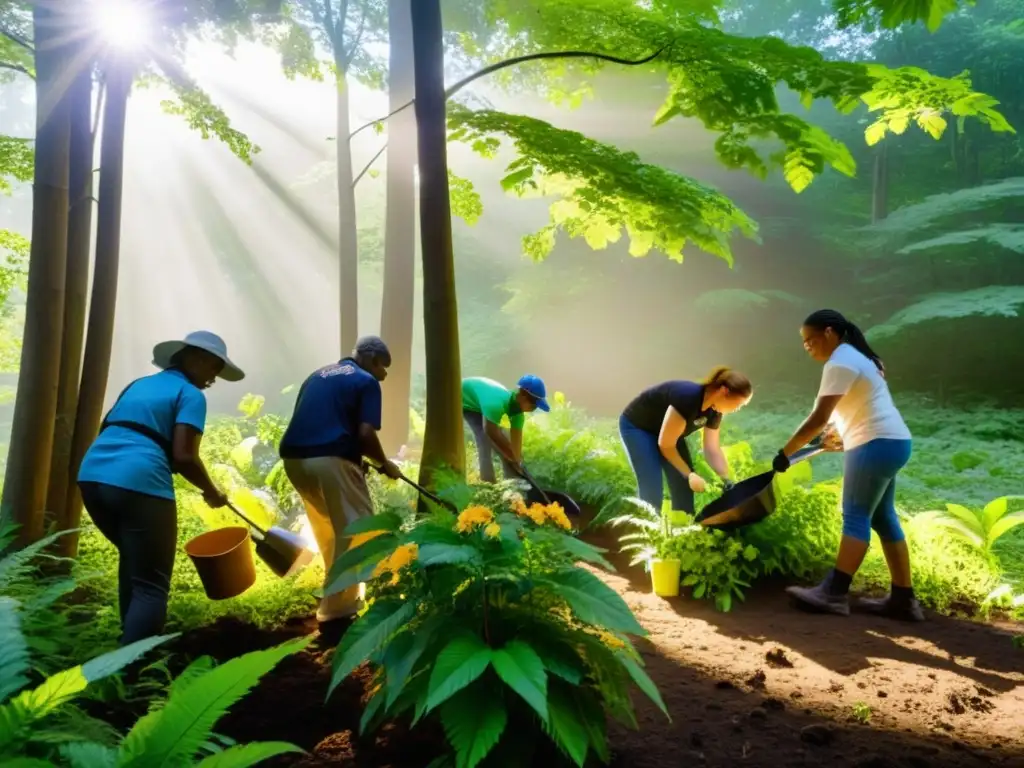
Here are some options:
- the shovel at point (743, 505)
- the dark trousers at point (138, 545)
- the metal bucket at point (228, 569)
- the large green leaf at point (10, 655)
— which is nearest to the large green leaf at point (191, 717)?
the large green leaf at point (10, 655)

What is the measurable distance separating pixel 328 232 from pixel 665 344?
15.5 meters

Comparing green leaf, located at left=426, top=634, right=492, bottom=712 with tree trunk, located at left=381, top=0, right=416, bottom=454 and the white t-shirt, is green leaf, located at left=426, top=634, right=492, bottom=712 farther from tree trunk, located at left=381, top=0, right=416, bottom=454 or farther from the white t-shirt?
tree trunk, located at left=381, top=0, right=416, bottom=454

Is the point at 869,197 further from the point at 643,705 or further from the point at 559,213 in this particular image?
the point at 643,705

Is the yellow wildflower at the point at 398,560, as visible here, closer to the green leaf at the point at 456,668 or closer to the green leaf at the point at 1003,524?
the green leaf at the point at 456,668

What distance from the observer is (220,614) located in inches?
160

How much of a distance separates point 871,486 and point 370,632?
3216mm

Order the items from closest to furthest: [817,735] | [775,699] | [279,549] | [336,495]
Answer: [817,735] → [775,699] → [279,549] → [336,495]

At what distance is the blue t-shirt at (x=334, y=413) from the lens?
12.6 feet

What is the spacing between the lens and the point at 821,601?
4.06 metres

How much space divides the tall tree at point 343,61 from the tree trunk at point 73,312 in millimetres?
5295

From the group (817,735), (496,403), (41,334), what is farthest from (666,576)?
(41,334)

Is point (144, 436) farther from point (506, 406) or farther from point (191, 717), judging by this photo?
point (506, 406)

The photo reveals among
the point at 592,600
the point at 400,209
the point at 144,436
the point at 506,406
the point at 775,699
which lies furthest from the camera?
the point at 400,209

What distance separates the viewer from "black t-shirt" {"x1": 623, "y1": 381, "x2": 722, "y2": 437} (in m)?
4.66
